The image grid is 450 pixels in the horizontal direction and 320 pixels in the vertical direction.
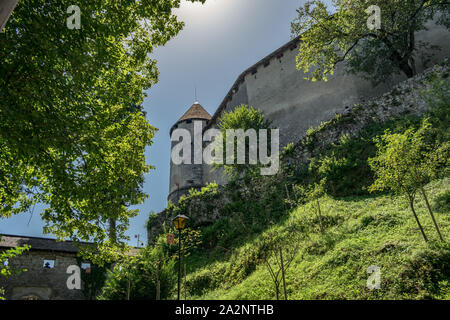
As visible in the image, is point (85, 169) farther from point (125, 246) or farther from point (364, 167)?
point (364, 167)

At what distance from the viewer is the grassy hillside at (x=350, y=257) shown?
5.70 metres

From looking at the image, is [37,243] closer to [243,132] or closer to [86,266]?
[86,266]

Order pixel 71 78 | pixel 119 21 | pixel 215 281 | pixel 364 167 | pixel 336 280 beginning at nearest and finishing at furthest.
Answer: pixel 71 78 → pixel 119 21 → pixel 336 280 → pixel 215 281 → pixel 364 167

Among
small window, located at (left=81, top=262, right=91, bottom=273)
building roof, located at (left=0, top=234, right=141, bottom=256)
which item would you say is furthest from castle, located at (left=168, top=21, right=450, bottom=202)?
building roof, located at (left=0, top=234, right=141, bottom=256)

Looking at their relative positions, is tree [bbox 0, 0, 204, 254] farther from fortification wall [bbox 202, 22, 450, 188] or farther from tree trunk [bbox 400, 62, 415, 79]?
tree trunk [bbox 400, 62, 415, 79]

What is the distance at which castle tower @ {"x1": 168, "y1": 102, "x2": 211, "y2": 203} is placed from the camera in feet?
94.7

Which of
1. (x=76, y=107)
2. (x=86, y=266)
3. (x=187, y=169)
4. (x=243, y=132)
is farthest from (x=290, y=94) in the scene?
(x=76, y=107)

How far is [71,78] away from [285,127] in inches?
743

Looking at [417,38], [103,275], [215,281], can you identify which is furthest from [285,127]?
[103,275]

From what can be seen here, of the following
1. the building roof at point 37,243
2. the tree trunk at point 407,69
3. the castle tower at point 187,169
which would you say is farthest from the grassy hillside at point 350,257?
the castle tower at point 187,169

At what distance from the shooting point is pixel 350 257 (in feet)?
23.8

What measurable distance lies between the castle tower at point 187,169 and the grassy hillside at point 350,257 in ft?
52.9

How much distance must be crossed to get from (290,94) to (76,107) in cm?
1975
